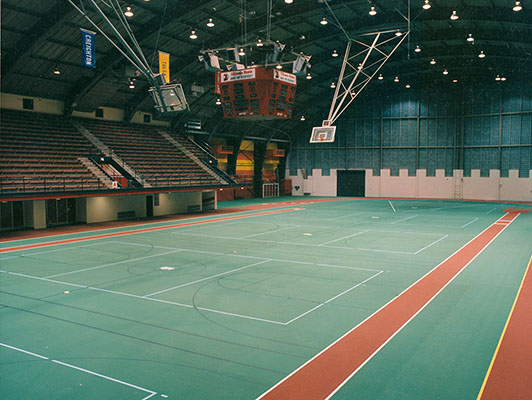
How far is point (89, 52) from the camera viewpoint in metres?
24.0

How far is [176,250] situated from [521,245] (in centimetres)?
1596

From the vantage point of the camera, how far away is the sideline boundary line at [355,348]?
705 centimetres

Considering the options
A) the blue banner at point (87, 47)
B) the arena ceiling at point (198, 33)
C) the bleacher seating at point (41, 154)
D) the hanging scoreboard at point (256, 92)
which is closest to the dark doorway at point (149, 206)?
the bleacher seating at point (41, 154)

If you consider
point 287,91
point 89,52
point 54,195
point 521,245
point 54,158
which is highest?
point 89,52

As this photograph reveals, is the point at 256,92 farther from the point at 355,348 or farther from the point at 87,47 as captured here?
the point at 355,348

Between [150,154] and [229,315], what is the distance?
99.1 feet

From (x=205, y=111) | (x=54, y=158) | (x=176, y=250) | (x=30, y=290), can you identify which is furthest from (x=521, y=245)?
(x=205, y=111)

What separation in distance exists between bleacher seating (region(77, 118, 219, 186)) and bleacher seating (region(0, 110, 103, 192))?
2433 mm

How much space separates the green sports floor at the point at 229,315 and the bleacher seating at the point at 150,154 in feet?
49.1

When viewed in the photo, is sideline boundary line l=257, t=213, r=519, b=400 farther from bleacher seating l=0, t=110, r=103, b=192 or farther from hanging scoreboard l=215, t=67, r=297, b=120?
bleacher seating l=0, t=110, r=103, b=192

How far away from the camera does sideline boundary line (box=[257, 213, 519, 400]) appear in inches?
278

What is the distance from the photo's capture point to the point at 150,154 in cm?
3872

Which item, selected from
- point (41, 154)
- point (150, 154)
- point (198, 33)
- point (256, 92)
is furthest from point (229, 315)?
point (150, 154)

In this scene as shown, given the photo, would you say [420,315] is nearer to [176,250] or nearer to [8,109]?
[176,250]
